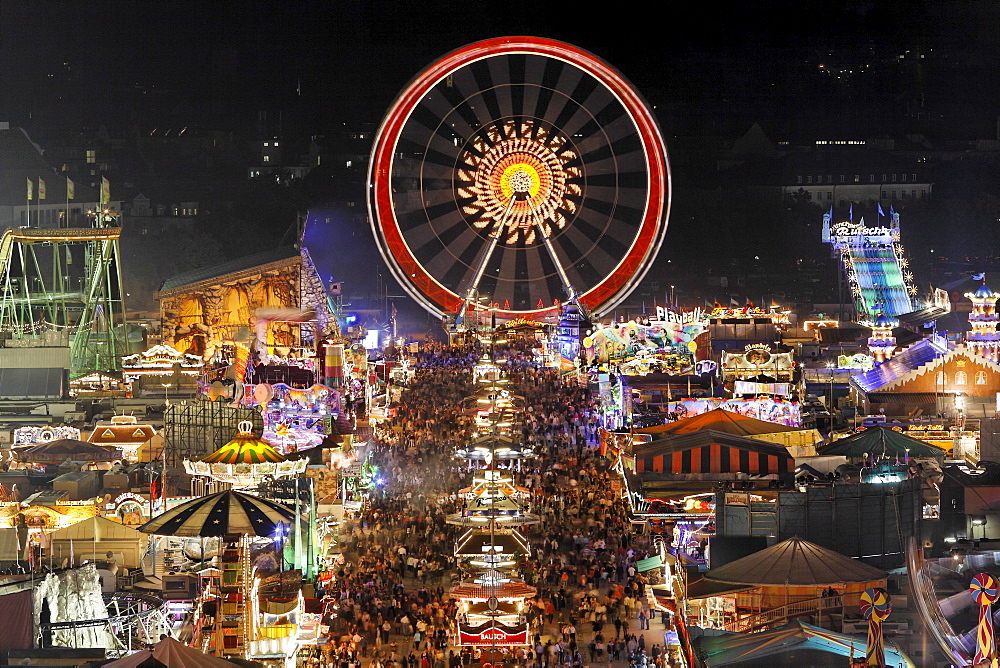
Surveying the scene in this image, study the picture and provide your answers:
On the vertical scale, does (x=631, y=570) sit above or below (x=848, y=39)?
below

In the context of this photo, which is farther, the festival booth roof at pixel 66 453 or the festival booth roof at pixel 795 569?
the festival booth roof at pixel 66 453

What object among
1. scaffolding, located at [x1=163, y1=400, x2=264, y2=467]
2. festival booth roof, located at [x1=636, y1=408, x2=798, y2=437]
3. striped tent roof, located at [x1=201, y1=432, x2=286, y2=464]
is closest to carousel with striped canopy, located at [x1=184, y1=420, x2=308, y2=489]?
striped tent roof, located at [x1=201, y1=432, x2=286, y2=464]

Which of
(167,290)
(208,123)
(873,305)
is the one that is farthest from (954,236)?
(167,290)

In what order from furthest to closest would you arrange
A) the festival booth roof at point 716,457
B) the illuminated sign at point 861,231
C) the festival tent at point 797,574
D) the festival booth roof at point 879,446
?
the illuminated sign at point 861,231
the festival booth roof at point 716,457
the festival booth roof at point 879,446
the festival tent at point 797,574

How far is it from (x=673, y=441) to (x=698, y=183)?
86.3 metres

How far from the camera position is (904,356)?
41.4 metres

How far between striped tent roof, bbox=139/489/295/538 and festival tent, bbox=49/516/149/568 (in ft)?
3.86

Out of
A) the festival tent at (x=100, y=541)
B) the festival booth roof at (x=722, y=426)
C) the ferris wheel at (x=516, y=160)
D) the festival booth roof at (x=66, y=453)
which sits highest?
the ferris wheel at (x=516, y=160)

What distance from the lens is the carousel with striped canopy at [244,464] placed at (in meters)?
23.7

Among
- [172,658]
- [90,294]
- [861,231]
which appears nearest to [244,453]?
[172,658]

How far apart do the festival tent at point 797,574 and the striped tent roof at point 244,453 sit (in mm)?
7939

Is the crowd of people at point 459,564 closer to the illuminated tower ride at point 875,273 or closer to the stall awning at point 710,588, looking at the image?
the stall awning at point 710,588

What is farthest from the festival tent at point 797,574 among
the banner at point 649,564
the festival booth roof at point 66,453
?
the festival booth roof at point 66,453

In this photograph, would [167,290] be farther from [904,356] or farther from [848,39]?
[848,39]
